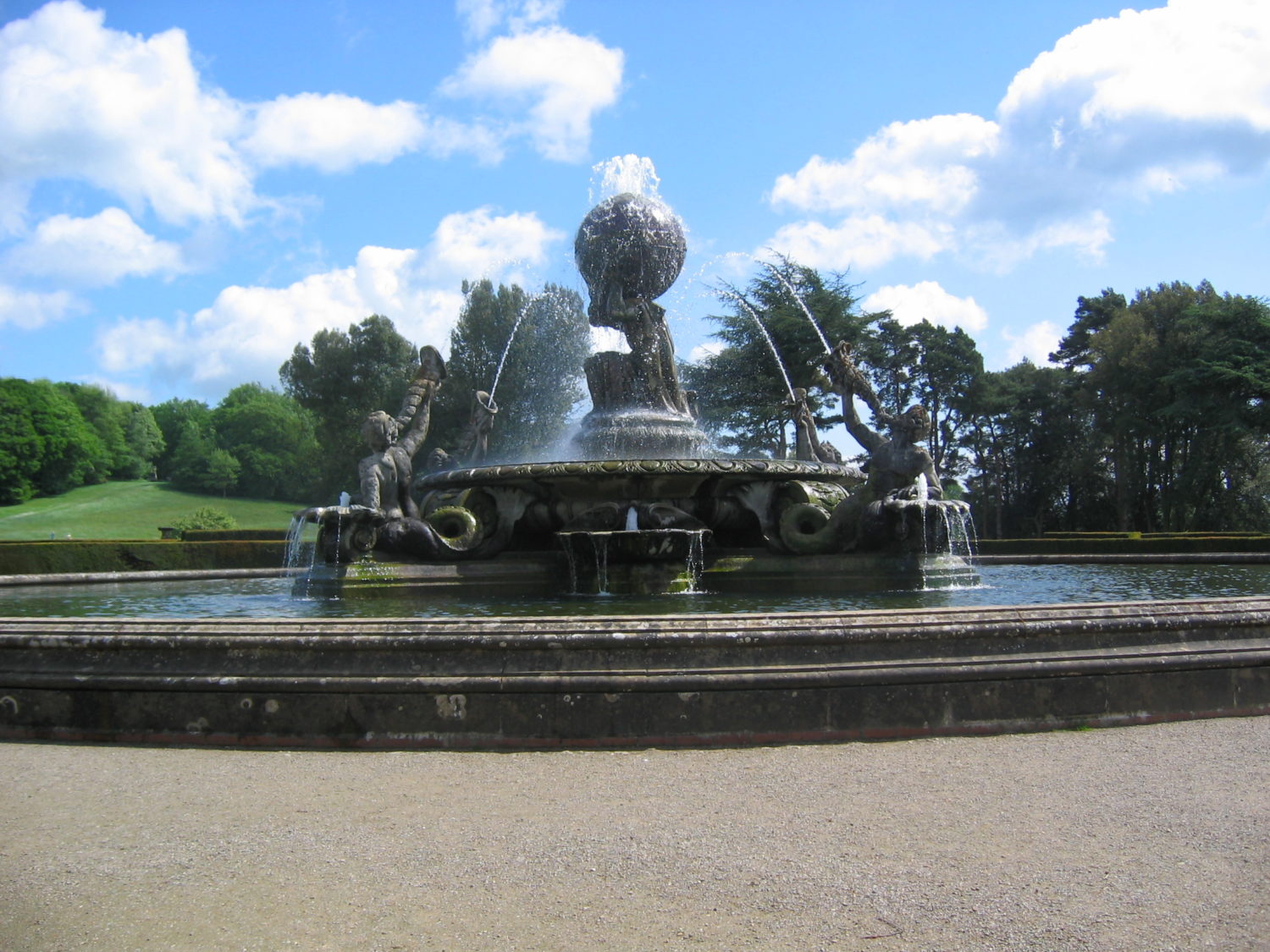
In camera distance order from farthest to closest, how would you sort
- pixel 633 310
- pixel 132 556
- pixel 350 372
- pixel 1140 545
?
pixel 350 372, pixel 1140 545, pixel 132 556, pixel 633 310

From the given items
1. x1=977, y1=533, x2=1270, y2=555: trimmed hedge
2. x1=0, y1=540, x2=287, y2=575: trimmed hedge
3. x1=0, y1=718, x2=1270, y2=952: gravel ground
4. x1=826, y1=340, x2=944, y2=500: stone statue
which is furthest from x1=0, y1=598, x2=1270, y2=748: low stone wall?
x1=977, y1=533, x2=1270, y2=555: trimmed hedge

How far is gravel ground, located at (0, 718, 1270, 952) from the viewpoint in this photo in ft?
9.31

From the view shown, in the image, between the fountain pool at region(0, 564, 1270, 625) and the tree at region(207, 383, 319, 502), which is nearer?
the fountain pool at region(0, 564, 1270, 625)

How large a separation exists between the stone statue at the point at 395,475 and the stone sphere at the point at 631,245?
3.75 metres

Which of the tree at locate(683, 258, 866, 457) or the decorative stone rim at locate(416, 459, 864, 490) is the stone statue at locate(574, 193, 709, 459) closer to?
the decorative stone rim at locate(416, 459, 864, 490)

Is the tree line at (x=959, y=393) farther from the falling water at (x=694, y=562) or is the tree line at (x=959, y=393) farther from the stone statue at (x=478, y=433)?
the falling water at (x=694, y=562)

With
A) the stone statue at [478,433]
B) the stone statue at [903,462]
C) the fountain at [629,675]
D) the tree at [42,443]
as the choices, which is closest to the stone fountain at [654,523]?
the stone statue at [903,462]

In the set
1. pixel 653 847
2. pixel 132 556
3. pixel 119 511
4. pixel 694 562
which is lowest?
pixel 653 847

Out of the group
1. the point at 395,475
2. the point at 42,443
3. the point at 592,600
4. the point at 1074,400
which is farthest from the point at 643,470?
the point at 42,443

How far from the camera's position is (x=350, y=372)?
55344 millimetres

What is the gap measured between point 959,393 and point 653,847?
58374 millimetres

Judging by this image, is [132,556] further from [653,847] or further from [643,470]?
[653,847]

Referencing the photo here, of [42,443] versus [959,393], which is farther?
[42,443]

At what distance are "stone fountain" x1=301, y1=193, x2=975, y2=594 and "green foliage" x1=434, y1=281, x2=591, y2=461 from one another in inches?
1235
